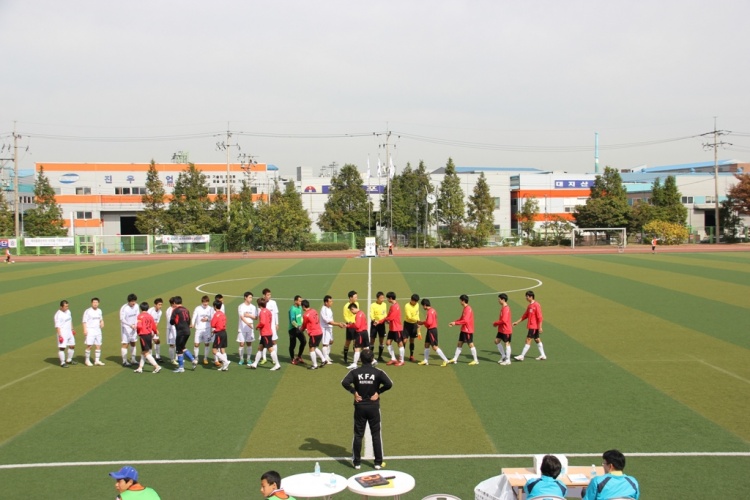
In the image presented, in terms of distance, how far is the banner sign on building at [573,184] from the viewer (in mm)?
89312

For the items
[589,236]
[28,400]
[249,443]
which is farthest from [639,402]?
[589,236]

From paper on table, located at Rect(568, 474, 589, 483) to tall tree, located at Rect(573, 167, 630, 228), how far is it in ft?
233

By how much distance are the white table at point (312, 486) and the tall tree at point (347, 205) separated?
71.3m

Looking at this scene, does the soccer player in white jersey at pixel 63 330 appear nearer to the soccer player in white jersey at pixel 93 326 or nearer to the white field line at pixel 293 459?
the soccer player in white jersey at pixel 93 326

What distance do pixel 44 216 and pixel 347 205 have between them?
3418cm

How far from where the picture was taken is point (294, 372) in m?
16.0

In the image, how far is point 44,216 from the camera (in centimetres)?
7238

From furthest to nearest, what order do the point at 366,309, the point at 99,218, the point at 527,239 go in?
the point at 99,218 → the point at 527,239 → the point at 366,309

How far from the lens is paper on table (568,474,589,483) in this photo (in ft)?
25.1

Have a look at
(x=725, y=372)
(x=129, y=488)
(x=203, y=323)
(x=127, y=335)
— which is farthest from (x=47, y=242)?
(x=129, y=488)

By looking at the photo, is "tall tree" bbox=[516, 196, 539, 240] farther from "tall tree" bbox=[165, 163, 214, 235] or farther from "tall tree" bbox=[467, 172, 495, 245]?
"tall tree" bbox=[165, 163, 214, 235]

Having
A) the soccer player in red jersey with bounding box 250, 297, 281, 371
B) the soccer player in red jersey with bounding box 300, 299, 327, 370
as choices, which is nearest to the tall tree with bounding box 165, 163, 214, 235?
the soccer player in red jersey with bounding box 250, 297, 281, 371

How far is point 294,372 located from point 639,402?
7.82 m

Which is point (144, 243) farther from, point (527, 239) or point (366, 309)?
point (366, 309)
